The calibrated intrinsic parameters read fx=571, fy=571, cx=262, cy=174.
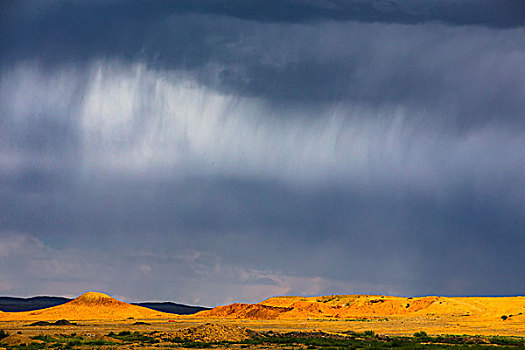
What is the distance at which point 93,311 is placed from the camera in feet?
505

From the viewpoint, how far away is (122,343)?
5775 cm

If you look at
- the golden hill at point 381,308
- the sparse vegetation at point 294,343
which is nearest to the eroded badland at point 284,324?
the sparse vegetation at point 294,343

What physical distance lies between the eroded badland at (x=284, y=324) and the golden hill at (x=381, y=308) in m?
0.22

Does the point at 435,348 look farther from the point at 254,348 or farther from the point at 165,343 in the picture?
the point at 165,343

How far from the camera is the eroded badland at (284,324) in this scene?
194 feet

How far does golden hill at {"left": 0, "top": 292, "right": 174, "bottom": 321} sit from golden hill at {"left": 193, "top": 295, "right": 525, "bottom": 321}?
73.9 ft

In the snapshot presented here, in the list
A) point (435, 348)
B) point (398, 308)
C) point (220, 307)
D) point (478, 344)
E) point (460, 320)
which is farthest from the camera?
point (220, 307)

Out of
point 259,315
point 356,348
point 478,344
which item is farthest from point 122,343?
point 259,315

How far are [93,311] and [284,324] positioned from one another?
232 feet

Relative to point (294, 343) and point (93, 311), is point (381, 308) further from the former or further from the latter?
point (294, 343)

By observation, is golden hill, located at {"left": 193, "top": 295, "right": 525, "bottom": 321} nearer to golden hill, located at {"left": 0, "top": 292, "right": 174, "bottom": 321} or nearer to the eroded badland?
the eroded badland

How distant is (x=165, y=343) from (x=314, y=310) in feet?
312

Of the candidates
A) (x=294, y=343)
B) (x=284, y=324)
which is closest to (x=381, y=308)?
(x=284, y=324)

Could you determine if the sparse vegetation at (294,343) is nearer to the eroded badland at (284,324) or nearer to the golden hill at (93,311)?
the eroded badland at (284,324)
